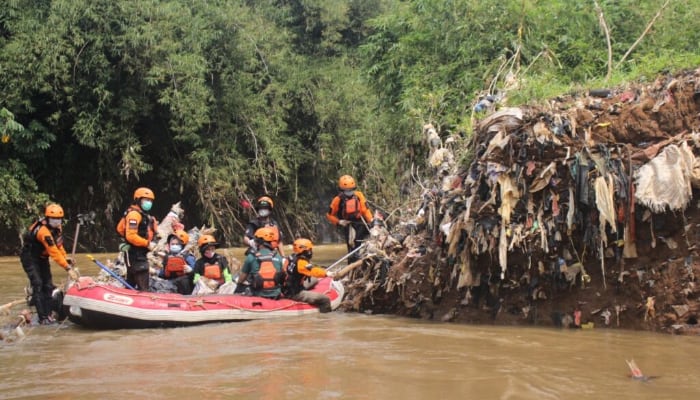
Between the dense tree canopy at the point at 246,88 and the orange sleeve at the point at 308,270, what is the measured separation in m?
2.70

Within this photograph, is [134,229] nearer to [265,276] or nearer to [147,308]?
[147,308]

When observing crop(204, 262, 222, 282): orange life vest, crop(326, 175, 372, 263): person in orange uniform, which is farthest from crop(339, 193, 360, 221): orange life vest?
crop(204, 262, 222, 282): orange life vest

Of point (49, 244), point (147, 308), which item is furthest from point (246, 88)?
point (147, 308)

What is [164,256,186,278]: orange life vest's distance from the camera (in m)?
10.1

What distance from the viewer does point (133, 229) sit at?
8.96 m

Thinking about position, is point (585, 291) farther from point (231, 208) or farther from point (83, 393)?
point (231, 208)

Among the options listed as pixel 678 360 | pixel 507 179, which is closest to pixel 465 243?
pixel 507 179

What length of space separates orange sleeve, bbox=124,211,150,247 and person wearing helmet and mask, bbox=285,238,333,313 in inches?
73.9

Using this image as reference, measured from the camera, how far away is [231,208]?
69.9ft

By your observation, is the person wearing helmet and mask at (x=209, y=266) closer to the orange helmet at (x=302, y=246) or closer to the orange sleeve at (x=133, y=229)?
the orange sleeve at (x=133, y=229)

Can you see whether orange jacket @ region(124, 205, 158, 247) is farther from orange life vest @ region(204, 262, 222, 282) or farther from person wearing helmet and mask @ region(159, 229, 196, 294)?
orange life vest @ region(204, 262, 222, 282)

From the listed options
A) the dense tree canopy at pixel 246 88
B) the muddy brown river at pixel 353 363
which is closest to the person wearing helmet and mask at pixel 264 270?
the muddy brown river at pixel 353 363

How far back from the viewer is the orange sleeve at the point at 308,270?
9031 mm

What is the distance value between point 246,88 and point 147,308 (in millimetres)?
14322
